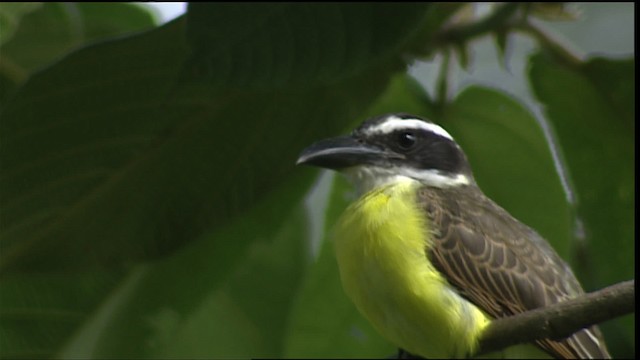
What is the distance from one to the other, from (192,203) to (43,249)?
0.23m

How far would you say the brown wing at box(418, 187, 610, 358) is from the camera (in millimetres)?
2164

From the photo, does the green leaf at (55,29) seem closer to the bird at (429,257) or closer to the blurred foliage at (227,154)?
the blurred foliage at (227,154)

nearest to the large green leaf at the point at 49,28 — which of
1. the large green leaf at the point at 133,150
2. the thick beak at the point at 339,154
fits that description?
the large green leaf at the point at 133,150

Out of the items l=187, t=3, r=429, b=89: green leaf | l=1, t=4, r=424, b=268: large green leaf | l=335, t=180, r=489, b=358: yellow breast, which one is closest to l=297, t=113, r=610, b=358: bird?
l=335, t=180, r=489, b=358: yellow breast

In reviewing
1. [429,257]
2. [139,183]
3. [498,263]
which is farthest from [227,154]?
[498,263]

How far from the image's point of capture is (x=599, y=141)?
6.73 ft

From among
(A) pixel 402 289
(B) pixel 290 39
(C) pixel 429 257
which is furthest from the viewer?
(C) pixel 429 257

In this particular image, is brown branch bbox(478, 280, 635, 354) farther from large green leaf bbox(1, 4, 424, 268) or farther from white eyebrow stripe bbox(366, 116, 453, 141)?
white eyebrow stripe bbox(366, 116, 453, 141)

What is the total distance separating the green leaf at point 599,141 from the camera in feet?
6.57

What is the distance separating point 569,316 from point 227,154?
69cm

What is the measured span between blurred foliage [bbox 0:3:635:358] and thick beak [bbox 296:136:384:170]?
0.04m

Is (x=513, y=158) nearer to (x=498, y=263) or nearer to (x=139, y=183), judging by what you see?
(x=498, y=263)

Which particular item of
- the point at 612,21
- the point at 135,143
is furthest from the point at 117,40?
the point at 612,21

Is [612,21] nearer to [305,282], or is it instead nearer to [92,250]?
[305,282]
